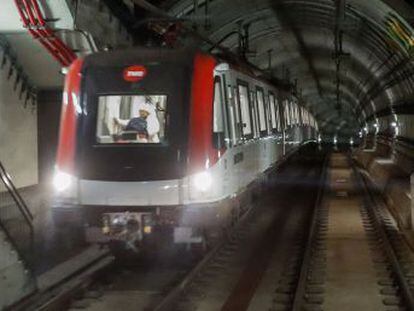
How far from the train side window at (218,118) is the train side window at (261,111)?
400 cm

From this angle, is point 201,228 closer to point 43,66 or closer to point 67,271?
point 67,271

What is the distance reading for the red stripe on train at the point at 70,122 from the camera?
9500 mm

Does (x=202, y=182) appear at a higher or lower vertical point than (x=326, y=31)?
lower

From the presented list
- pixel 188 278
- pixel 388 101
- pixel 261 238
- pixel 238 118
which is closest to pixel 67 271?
pixel 188 278

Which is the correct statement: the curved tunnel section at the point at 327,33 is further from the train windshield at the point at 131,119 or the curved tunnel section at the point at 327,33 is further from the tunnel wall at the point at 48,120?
the train windshield at the point at 131,119

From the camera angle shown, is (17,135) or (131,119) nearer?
(131,119)

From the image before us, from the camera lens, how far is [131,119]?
31.2ft

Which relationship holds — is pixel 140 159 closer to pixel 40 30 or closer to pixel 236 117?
pixel 236 117

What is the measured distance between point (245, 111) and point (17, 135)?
6.44 m

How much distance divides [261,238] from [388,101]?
2052cm

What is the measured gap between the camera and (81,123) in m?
9.53

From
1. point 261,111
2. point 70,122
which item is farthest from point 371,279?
point 261,111

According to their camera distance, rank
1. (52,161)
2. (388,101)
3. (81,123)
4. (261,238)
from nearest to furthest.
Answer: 1. (81,123)
2. (261,238)
3. (52,161)
4. (388,101)

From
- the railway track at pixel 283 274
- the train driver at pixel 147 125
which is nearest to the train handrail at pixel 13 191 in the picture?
the railway track at pixel 283 274
